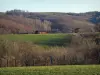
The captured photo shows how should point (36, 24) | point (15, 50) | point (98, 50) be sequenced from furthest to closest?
point (36, 24)
point (98, 50)
point (15, 50)

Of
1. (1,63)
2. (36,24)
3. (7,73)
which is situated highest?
(7,73)

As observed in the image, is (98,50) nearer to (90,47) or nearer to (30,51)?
(90,47)

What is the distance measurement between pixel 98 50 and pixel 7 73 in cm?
1919

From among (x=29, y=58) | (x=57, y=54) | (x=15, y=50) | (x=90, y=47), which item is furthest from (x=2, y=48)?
(x=90, y=47)

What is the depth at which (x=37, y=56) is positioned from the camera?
29.8 m

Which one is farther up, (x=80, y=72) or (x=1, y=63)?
(x=80, y=72)

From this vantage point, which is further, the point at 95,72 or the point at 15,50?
the point at 15,50

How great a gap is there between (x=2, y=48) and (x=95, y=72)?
16.4m

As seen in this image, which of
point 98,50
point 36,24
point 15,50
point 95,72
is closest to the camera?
point 95,72

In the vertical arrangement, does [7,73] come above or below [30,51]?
above

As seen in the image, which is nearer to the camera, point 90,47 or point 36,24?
point 90,47

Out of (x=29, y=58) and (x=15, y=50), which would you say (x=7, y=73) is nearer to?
(x=29, y=58)

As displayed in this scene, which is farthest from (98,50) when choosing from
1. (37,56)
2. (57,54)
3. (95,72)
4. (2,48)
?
(95,72)

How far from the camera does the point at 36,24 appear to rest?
111938 mm
